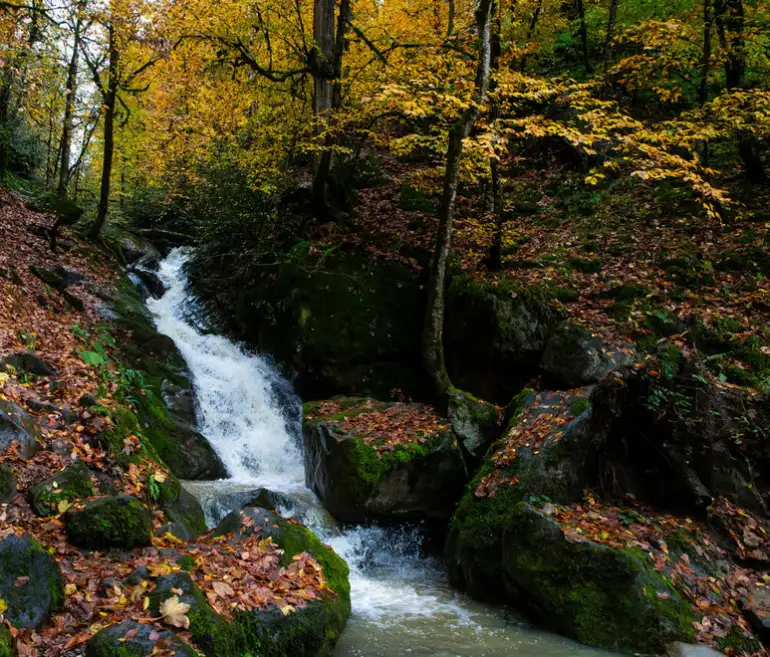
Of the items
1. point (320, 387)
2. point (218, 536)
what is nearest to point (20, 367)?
point (218, 536)

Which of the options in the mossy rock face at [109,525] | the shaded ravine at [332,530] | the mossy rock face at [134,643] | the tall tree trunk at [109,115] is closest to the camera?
the mossy rock face at [134,643]

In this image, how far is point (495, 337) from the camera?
33.6 ft

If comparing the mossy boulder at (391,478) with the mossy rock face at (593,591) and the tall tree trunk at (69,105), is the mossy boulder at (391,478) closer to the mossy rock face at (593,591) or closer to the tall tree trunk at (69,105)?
the mossy rock face at (593,591)

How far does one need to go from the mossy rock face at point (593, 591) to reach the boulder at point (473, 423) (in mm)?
2541

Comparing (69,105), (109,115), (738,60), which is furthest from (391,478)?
(69,105)

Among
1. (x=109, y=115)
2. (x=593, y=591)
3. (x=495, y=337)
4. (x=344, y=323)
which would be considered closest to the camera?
(x=593, y=591)

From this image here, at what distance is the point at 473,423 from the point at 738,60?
10.0 m

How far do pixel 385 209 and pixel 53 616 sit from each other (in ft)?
42.0

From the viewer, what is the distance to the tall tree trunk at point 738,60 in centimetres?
1092

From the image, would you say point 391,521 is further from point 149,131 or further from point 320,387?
point 149,131

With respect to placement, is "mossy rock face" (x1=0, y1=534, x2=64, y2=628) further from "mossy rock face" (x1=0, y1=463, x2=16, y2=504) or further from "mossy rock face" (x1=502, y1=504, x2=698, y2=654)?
"mossy rock face" (x1=502, y1=504, x2=698, y2=654)

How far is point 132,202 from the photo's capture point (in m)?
23.4

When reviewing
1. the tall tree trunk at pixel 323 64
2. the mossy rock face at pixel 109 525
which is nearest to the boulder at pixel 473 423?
the mossy rock face at pixel 109 525

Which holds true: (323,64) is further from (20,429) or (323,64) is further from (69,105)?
(20,429)
